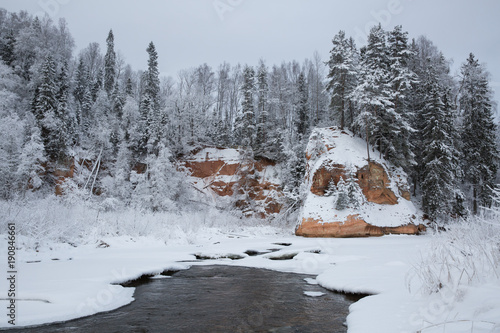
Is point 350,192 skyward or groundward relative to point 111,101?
groundward

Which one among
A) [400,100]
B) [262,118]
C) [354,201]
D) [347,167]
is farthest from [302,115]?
[354,201]

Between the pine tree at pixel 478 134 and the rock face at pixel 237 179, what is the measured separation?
20193 millimetres

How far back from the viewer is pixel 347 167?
85.4 feet

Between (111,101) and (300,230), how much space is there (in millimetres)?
29968

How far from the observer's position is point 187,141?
39.2m

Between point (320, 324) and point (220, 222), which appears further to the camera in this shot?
point (220, 222)

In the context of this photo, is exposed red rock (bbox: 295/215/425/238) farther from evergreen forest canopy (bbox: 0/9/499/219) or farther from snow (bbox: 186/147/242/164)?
snow (bbox: 186/147/242/164)

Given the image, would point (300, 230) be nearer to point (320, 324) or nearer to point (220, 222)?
point (220, 222)

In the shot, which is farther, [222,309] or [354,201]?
[354,201]

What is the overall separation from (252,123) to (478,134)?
2564 centimetres

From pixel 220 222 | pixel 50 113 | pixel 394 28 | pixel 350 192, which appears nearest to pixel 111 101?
pixel 50 113

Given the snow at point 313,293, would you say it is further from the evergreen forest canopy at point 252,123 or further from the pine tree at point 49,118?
the pine tree at point 49,118

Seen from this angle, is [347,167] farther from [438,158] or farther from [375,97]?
[438,158]

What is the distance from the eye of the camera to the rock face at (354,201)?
23312mm
